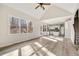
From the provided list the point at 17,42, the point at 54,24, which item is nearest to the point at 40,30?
the point at 54,24

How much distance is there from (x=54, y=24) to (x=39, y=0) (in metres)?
1.07

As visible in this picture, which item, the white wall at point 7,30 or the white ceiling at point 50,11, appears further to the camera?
the white wall at point 7,30

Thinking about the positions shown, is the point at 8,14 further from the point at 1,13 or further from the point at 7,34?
the point at 7,34

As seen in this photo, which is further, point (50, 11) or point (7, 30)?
point (7, 30)

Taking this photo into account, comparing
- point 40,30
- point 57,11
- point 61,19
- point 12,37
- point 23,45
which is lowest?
point 23,45

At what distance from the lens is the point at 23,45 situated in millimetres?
3533

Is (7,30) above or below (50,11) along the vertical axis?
below

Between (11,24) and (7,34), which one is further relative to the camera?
(7,34)

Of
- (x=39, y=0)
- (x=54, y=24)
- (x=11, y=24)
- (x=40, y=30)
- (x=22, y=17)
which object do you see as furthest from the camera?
(x=22, y=17)

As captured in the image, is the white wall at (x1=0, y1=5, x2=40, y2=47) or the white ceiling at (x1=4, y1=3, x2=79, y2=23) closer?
the white ceiling at (x1=4, y1=3, x2=79, y2=23)

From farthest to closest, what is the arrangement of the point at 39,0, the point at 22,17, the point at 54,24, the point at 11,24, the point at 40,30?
the point at 22,17, the point at 11,24, the point at 40,30, the point at 54,24, the point at 39,0

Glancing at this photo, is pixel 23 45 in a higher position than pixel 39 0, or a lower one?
lower

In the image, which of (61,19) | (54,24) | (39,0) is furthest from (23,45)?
(39,0)

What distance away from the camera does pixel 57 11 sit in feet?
10.6
